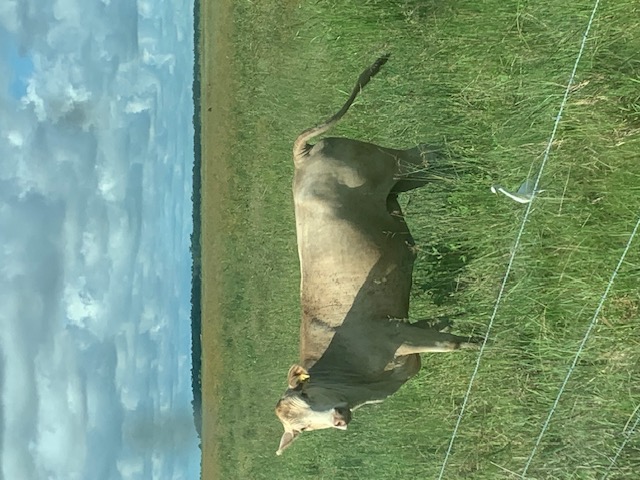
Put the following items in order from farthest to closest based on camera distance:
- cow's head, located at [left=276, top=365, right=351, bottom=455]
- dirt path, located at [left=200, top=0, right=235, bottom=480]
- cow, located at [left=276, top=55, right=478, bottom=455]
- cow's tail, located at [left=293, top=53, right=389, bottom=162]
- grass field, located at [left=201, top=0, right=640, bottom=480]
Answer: dirt path, located at [left=200, top=0, right=235, bottom=480] → cow's tail, located at [left=293, top=53, right=389, bottom=162] → cow, located at [left=276, top=55, right=478, bottom=455] → grass field, located at [left=201, top=0, right=640, bottom=480] → cow's head, located at [left=276, top=365, right=351, bottom=455]

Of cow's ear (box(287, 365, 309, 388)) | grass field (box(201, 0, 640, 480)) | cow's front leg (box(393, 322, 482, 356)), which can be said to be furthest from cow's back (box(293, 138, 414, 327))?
grass field (box(201, 0, 640, 480))

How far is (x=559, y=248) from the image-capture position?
4.24m

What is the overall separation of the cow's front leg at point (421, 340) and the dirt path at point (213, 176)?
409 centimetres

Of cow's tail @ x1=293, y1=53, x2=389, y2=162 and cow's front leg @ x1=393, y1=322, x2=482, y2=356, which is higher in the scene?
cow's tail @ x1=293, y1=53, x2=389, y2=162

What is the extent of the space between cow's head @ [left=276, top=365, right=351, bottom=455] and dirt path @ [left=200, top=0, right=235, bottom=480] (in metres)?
4.32

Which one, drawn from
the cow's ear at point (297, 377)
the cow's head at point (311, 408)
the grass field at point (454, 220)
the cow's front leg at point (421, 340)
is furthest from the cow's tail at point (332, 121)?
the cow's head at point (311, 408)

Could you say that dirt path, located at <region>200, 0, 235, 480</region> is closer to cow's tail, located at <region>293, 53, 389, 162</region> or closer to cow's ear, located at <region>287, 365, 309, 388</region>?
cow's tail, located at <region>293, 53, 389, 162</region>

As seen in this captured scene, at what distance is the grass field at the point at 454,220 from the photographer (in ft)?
13.2

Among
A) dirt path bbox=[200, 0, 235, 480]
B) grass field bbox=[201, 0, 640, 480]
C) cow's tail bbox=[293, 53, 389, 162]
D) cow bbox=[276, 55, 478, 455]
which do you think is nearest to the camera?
grass field bbox=[201, 0, 640, 480]

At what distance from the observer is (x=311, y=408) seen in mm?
3773

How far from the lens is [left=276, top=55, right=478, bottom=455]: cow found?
14.3ft

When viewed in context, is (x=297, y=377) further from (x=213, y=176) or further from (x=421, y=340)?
(x=213, y=176)

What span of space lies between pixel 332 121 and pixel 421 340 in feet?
5.37

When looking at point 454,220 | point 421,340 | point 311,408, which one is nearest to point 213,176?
point 454,220
